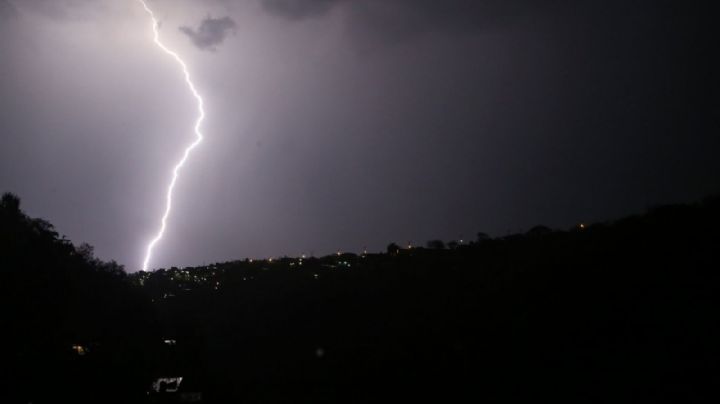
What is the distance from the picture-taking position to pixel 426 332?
72.2 ft

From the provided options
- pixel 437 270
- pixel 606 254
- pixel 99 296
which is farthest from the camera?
pixel 437 270

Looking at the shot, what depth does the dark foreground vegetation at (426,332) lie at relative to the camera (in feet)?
48.4

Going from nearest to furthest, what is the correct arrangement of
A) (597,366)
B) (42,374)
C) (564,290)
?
(42,374)
(597,366)
(564,290)

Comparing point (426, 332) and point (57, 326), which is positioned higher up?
point (57, 326)

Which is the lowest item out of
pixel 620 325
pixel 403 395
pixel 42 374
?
pixel 403 395

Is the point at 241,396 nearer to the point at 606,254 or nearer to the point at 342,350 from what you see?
the point at 342,350

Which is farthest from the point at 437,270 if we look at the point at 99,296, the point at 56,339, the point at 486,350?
the point at 56,339

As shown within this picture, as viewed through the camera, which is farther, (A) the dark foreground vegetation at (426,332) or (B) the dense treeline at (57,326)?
(A) the dark foreground vegetation at (426,332)

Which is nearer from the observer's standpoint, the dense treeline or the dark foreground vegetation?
the dense treeline

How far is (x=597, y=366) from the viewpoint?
51.9ft

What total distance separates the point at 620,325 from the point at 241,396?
43.9 ft

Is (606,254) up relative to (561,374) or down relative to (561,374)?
up

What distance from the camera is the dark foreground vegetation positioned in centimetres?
1474

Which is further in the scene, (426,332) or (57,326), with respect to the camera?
(426,332)
